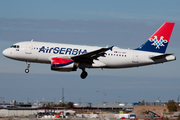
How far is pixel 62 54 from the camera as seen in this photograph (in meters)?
50.0

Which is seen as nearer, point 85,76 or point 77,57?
point 77,57

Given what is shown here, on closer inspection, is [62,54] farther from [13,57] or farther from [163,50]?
[163,50]

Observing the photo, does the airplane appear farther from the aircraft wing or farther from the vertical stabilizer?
the vertical stabilizer

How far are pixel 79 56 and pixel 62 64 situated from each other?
279cm

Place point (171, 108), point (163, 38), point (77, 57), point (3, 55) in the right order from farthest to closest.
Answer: point (171, 108), point (163, 38), point (3, 55), point (77, 57)

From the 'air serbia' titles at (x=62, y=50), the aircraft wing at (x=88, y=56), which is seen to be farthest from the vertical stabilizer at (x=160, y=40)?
the 'air serbia' titles at (x=62, y=50)

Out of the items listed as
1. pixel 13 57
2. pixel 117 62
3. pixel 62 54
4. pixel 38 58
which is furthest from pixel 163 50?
pixel 13 57

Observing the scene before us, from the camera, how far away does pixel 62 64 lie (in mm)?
49031

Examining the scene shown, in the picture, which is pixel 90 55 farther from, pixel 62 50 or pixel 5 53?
pixel 5 53

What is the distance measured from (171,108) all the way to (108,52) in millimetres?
33860

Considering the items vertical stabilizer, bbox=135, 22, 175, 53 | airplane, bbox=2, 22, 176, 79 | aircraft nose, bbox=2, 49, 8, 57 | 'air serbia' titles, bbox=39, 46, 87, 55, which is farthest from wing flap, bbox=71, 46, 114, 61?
aircraft nose, bbox=2, 49, 8, 57

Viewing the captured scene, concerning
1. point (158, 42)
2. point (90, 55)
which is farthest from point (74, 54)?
point (158, 42)

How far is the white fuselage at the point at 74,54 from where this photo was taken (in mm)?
49944

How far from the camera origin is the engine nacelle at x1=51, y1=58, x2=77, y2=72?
48700 millimetres
